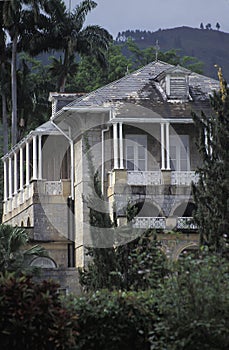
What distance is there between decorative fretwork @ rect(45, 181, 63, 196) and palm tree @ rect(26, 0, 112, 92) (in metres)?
13.6

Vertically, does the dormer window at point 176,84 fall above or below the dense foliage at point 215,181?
above

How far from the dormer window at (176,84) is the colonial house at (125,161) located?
4 centimetres

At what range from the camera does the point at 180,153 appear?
4012 centimetres

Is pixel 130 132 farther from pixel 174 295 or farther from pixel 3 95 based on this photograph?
pixel 174 295

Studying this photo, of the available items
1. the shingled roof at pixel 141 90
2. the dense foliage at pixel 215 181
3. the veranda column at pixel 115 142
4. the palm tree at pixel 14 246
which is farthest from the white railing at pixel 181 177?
the dense foliage at pixel 215 181

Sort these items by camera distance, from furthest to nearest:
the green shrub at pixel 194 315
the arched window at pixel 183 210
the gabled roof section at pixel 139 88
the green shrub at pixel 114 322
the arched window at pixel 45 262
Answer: the gabled roof section at pixel 139 88
the arched window at pixel 45 262
the arched window at pixel 183 210
the green shrub at pixel 114 322
the green shrub at pixel 194 315

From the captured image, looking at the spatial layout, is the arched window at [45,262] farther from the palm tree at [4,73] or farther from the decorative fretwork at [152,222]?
the palm tree at [4,73]

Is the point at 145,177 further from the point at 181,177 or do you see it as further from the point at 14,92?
the point at 14,92

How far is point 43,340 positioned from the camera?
1574 cm

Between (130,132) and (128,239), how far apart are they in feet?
38.8

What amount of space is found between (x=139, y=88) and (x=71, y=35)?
14.1 meters

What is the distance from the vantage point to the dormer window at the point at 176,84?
132ft

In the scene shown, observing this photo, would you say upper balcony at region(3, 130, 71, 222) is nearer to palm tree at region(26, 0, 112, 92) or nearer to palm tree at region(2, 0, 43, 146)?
palm tree at region(2, 0, 43, 146)

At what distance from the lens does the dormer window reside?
1583 inches
